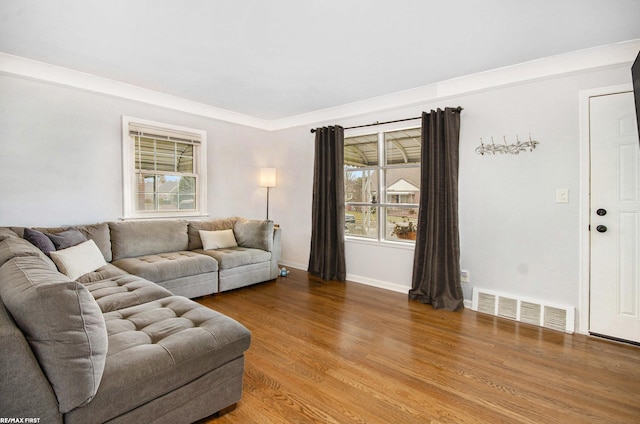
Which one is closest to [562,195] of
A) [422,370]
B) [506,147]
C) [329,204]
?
[506,147]

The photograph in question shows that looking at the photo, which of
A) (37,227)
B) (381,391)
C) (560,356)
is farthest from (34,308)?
(560,356)

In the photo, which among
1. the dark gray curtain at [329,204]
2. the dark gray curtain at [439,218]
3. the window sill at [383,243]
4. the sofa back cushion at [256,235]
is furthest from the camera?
the dark gray curtain at [329,204]

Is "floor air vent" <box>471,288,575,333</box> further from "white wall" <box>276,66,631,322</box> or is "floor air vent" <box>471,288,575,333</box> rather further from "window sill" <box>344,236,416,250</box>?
"window sill" <box>344,236,416,250</box>

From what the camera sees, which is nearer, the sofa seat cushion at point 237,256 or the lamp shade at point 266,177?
the sofa seat cushion at point 237,256

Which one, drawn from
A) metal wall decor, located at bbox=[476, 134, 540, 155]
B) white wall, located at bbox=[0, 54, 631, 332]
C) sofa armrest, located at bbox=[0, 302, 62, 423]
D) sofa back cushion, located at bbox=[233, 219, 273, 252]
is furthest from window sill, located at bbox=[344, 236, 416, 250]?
sofa armrest, located at bbox=[0, 302, 62, 423]

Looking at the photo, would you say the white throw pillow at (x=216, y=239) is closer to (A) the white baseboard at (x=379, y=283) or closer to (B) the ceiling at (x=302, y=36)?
(A) the white baseboard at (x=379, y=283)

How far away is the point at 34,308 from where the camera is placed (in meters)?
1.14

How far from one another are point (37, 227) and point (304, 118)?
3498 mm

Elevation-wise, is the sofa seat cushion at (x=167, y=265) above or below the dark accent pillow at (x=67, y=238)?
below

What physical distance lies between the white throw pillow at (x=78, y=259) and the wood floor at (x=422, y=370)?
1.22 meters

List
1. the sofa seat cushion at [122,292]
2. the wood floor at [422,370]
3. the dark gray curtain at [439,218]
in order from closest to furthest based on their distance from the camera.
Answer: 1. the wood floor at [422,370]
2. the sofa seat cushion at [122,292]
3. the dark gray curtain at [439,218]

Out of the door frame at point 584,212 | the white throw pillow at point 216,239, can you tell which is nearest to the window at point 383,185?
the door frame at point 584,212

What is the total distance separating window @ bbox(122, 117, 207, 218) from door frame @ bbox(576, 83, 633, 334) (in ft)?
14.2

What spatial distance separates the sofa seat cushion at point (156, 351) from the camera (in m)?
1.30
